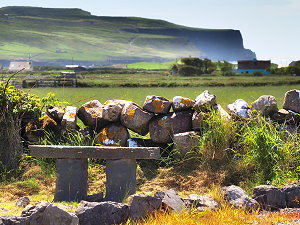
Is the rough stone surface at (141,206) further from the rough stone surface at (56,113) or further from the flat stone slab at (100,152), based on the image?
the rough stone surface at (56,113)

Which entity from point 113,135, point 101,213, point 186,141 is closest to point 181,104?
point 186,141

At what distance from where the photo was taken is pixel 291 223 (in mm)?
7863

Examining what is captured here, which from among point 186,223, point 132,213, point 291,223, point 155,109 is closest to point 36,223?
point 132,213

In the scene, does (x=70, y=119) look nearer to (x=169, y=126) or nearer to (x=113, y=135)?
(x=113, y=135)

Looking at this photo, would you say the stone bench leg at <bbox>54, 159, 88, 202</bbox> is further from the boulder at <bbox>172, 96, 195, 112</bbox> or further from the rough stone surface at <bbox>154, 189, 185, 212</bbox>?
the boulder at <bbox>172, 96, 195, 112</bbox>

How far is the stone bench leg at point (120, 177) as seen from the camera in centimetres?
994

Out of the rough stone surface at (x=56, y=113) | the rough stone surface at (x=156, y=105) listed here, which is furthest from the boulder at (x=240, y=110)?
the rough stone surface at (x=56, y=113)

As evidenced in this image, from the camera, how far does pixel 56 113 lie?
1316 cm

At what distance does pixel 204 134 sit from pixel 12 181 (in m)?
4.50

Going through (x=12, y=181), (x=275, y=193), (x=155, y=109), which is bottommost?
(x=12, y=181)

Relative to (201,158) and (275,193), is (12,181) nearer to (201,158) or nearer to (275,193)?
(201,158)

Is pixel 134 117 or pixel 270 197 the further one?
pixel 134 117

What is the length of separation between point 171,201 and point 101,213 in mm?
1328

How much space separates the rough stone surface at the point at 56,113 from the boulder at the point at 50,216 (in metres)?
6.20
